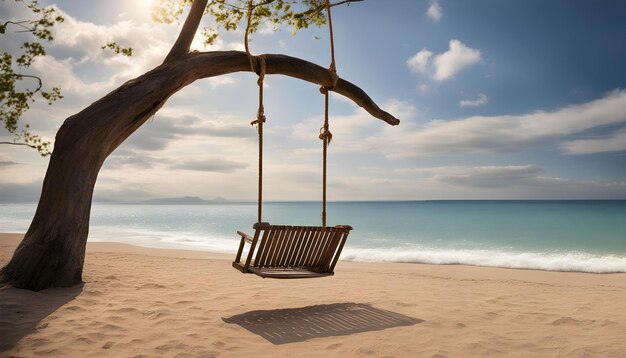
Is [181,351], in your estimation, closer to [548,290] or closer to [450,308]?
[450,308]

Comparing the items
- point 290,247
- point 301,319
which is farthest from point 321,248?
point 301,319

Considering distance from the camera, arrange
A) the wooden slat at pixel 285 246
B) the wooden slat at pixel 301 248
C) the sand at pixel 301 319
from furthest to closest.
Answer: the wooden slat at pixel 301 248 → the wooden slat at pixel 285 246 → the sand at pixel 301 319

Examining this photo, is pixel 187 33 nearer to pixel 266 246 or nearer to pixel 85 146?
pixel 85 146

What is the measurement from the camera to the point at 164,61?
634 centimetres

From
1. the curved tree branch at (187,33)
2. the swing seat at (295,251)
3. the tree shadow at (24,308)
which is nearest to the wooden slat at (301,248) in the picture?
the swing seat at (295,251)

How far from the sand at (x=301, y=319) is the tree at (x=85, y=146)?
0.30 m

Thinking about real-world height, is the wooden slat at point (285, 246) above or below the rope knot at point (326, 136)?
below

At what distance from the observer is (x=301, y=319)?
452cm

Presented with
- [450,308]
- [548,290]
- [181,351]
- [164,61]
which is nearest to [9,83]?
[164,61]

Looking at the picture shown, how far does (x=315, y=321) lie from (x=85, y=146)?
3320 mm

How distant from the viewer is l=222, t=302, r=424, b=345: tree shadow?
4012 millimetres

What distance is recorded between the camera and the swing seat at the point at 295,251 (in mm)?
4465

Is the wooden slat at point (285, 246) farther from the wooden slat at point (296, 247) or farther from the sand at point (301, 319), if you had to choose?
the sand at point (301, 319)

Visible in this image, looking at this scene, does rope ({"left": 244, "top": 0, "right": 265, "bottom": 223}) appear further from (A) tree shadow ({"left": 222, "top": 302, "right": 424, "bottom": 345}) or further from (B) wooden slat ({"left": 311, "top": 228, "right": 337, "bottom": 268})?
(A) tree shadow ({"left": 222, "top": 302, "right": 424, "bottom": 345})
